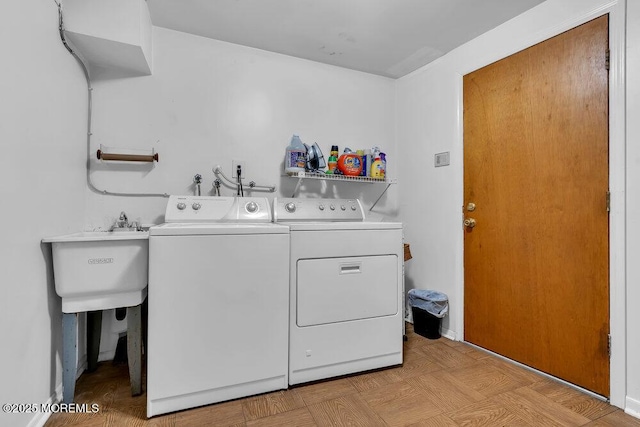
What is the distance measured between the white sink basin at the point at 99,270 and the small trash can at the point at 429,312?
1.85 meters

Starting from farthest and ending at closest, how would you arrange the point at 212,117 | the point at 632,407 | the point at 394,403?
the point at 212,117, the point at 394,403, the point at 632,407

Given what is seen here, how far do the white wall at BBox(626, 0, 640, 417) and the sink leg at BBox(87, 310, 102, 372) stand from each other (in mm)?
2698

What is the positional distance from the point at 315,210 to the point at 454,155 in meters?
1.11

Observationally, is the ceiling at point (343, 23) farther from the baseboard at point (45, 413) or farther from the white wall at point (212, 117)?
the baseboard at point (45, 413)

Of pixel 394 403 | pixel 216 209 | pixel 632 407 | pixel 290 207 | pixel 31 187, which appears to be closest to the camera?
pixel 31 187

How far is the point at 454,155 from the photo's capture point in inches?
88.8

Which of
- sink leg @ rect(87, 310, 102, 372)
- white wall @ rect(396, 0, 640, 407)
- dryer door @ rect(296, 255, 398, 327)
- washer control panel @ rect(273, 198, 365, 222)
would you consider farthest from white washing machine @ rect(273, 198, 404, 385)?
sink leg @ rect(87, 310, 102, 372)

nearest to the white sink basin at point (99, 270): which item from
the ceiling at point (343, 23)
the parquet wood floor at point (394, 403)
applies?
the parquet wood floor at point (394, 403)

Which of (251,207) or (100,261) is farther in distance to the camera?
(251,207)

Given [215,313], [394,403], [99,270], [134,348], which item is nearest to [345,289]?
[394,403]

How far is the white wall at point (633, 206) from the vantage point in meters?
1.38

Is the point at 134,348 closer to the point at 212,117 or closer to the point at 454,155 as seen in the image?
the point at 212,117

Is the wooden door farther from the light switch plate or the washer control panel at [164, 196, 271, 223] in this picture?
the washer control panel at [164, 196, 271, 223]

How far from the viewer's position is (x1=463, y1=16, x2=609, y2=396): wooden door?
153 centimetres
